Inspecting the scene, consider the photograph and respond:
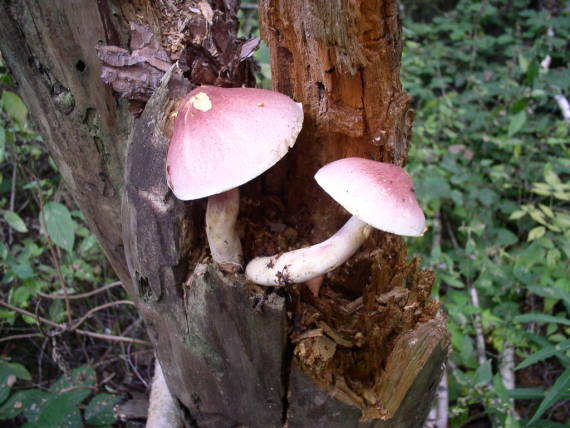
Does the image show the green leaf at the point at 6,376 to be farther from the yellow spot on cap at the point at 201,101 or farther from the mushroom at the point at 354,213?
the yellow spot on cap at the point at 201,101

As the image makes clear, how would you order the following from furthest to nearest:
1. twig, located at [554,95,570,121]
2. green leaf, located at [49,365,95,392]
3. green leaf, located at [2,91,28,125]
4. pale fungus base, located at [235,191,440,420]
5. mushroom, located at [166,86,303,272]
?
1. twig, located at [554,95,570,121]
2. green leaf, located at [49,365,95,392]
3. green leaf, located at [2,91,28,125]
4. pale fungus base, located at [235,191,440,420]
5. mushroom, located at [166,86,303,272]

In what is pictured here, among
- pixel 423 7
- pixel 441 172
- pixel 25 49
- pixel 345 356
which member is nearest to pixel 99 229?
pixel 25 49

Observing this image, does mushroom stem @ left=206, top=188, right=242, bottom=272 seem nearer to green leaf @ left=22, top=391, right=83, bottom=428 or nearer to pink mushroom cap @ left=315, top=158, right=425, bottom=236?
pink mushroom cap @ left=315, top=158, right=425, bottom=236

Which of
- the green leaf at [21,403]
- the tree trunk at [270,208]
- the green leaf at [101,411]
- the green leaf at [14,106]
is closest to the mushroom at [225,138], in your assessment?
the tree trunk at [270,208]

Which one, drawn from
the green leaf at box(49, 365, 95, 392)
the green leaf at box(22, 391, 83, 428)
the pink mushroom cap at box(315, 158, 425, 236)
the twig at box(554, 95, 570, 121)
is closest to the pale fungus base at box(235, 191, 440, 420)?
the pink mushroom cap at box(315, 158, 425, 236)

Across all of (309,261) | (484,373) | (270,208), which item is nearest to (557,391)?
(484,373)

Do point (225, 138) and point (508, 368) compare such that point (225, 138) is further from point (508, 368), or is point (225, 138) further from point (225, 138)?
point (508, 368)
